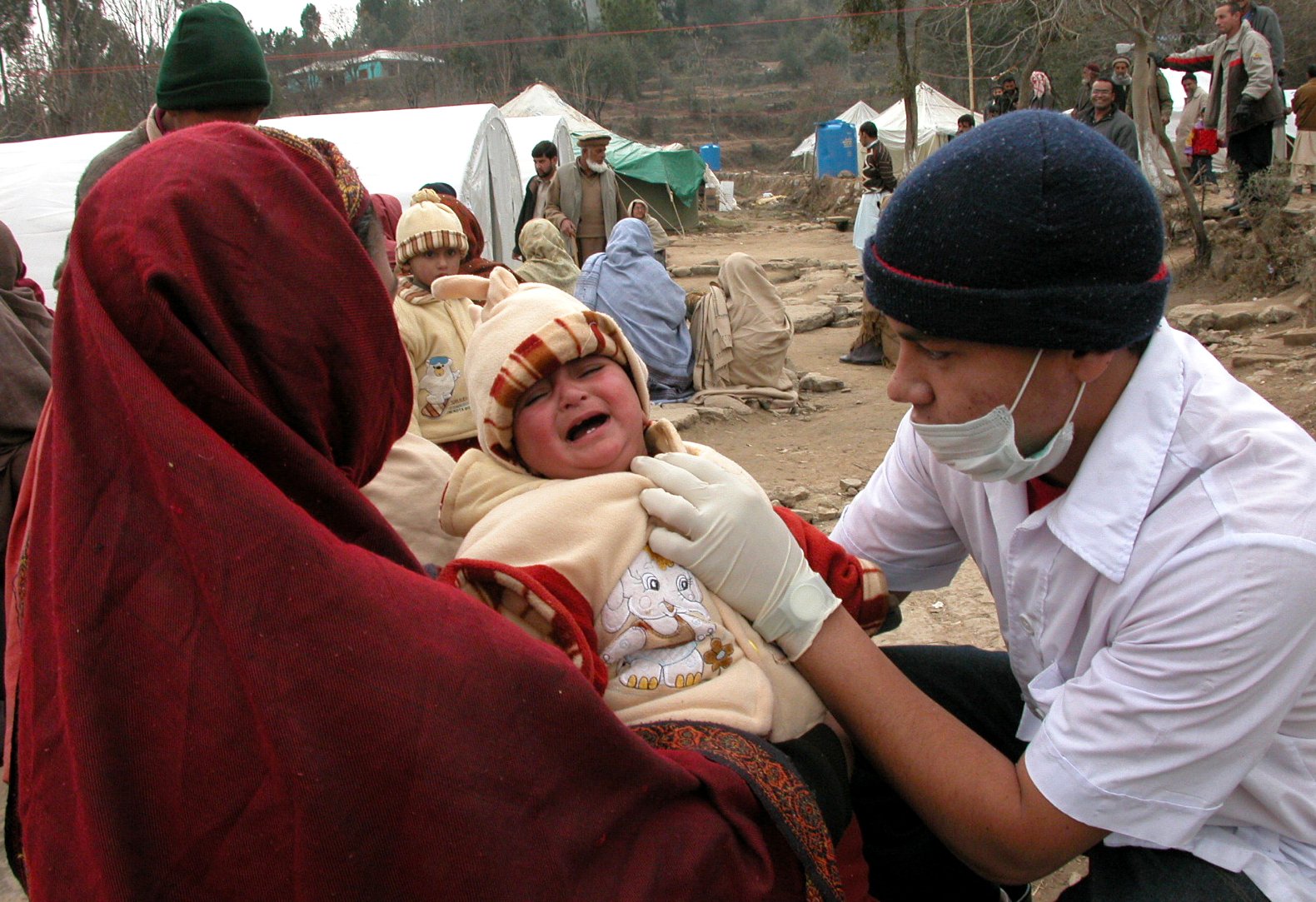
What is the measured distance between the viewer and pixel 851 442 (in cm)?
677

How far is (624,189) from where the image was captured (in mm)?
23500

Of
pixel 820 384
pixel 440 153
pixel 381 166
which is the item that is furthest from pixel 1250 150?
pixel 381 166

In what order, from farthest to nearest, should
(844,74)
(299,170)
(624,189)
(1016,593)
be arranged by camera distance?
(844,74) < (624,189) < (1016,593) < (299,170)

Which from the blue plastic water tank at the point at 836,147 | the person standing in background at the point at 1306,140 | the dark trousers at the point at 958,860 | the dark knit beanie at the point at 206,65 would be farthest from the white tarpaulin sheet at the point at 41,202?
the blue plastic water tank at the point at 836,147

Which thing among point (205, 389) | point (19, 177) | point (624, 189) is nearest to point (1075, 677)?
point (205, 389)

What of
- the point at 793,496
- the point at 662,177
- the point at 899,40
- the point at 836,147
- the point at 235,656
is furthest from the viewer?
the point at 836,147

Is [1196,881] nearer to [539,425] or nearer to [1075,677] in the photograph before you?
[1075,677]

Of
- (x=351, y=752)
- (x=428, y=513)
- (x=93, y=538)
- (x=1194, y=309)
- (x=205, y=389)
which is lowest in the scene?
(x=1194, y=309)

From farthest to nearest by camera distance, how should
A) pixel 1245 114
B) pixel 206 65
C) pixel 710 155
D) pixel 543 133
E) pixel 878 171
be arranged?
pixel 710 155
pixel 543 133
pixel 878 171
pixel 1245 114
pixel 206 65

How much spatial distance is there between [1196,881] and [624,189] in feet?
75.7

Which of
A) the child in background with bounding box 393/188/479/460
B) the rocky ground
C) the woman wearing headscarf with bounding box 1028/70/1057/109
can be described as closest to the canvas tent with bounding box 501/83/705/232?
the woman wearing headscarf with bounding box 1028/70/1057/109

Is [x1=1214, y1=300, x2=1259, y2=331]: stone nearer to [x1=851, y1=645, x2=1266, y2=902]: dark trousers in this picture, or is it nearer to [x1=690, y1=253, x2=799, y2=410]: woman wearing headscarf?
[x1=690, y1=253, x2=799, y2=410]: woman wearing headscarf

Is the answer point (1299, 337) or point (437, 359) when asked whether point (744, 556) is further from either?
point (1299, 337)

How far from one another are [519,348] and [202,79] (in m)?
1.78
